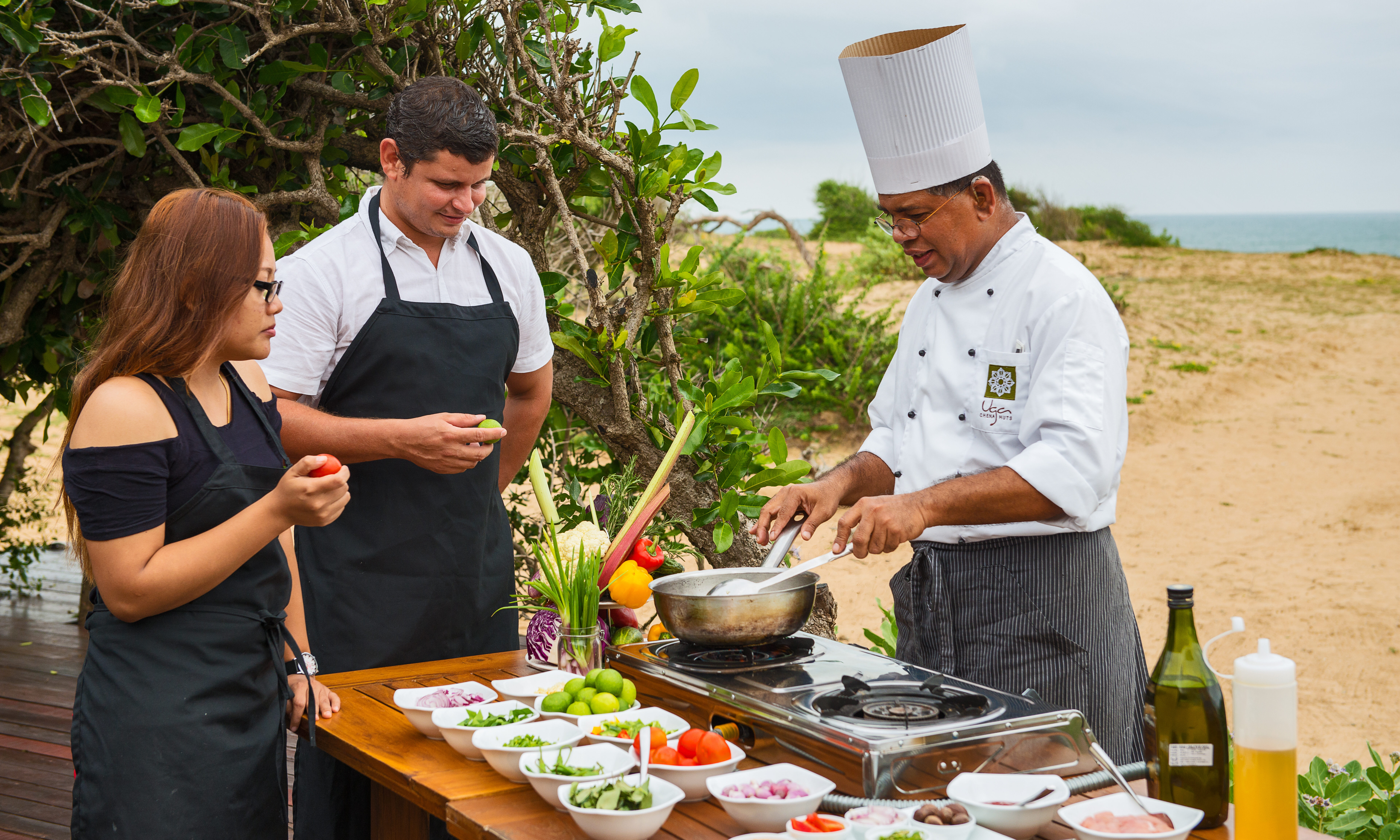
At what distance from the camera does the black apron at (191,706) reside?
1.75m

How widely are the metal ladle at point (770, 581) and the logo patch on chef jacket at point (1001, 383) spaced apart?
42 centimetres

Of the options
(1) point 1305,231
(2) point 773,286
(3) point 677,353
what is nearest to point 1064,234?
(2) point 773,286

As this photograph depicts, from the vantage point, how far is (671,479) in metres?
3.57

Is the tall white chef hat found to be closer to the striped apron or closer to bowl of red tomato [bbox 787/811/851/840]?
the striped apron

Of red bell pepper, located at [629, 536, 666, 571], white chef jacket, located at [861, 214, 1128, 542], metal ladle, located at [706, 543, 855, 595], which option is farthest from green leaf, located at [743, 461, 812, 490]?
metal ladle, located at [706, 543, 855, 595]

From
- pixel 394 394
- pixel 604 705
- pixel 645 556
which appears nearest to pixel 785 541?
pixel 645 556

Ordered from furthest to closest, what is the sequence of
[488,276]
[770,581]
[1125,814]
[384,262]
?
[488,276] < [384,262] < [770,581] < [1125,814]

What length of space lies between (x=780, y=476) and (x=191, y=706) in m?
1.83

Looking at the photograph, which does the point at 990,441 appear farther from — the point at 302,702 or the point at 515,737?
the point at 302,702

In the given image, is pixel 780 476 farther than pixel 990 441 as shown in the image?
Yes

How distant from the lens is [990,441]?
2188mm

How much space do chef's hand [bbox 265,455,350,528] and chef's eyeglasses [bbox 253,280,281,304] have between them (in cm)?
Answer: 34

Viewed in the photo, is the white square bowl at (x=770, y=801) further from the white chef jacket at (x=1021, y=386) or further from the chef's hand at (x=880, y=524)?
the white chef jacket at (x=1021, y=386)

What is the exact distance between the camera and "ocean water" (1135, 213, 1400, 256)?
67938 mm
